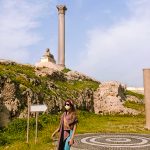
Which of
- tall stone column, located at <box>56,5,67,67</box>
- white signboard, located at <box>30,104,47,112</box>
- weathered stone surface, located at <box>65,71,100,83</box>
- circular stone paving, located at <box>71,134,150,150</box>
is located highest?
tall stone column, located at <box>56,5,67,67</box>

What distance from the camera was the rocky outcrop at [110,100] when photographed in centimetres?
5147

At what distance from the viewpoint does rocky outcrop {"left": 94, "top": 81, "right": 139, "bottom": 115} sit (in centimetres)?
5147

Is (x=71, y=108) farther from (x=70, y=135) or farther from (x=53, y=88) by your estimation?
(x=53, y=88)

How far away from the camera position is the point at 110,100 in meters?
53.9

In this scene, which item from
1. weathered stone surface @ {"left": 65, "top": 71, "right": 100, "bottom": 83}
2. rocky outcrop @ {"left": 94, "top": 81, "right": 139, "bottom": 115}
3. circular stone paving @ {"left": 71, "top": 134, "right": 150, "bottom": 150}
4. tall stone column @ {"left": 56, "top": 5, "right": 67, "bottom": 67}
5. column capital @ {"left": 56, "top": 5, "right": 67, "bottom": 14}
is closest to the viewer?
circular stone paving @ {"left": 71, "top": 134, "right": 150, "bottom": 150}

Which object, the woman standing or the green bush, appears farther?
the green bush

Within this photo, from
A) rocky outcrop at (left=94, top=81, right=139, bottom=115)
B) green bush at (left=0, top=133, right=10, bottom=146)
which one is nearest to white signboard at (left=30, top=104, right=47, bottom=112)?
green bush at (left=0, top=133, right=10, bottom=146)

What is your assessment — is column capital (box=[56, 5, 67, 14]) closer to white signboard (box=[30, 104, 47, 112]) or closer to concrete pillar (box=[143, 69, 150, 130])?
concrete pillar (box=[143, 69, 150, 130])

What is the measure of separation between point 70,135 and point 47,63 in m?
52.8

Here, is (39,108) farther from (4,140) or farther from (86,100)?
(86,100)

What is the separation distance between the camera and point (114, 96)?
179 feet

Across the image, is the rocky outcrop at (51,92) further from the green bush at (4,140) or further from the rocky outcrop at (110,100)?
the green bush at (4,140)

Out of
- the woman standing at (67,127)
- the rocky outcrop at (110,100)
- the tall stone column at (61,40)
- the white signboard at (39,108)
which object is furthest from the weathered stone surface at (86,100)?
the woman standing at (67,127)

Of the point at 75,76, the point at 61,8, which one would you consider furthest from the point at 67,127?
the point at 61,8
